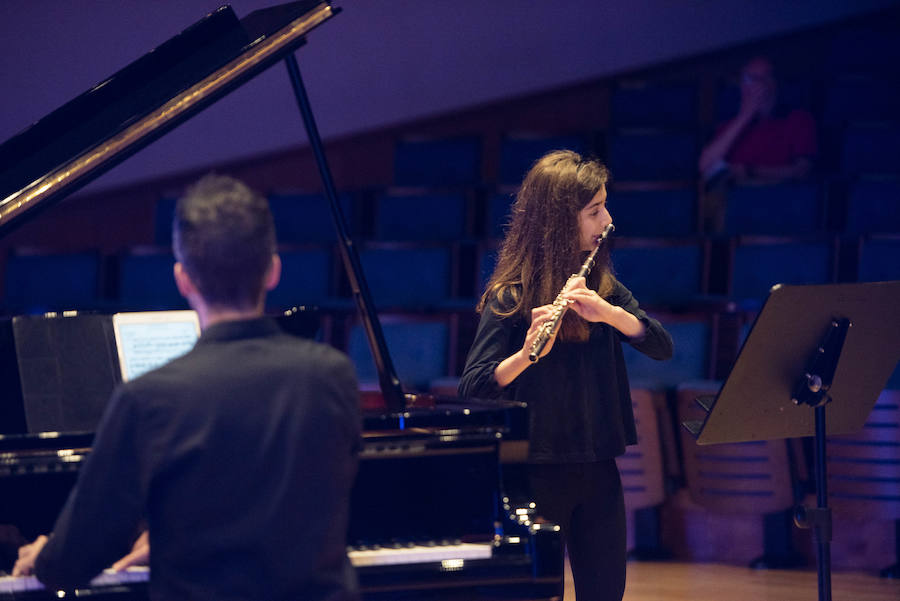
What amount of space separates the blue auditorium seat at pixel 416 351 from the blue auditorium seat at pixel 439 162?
120 cm

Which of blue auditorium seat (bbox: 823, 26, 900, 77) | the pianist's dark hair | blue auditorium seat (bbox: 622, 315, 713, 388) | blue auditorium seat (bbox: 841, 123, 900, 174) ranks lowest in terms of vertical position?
blue auditorium seat (bbox: 622, 315, 713, 388)

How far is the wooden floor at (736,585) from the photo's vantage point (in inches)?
126

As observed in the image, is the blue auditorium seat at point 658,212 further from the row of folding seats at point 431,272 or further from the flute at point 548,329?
the flute at point 548,329

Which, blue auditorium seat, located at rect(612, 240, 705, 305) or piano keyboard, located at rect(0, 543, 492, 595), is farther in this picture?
blue auditorium seat, located at rect(612, 240, 705, 305)

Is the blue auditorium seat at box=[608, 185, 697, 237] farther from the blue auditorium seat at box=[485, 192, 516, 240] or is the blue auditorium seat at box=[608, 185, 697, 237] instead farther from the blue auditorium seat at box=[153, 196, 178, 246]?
the blue auditorium seat at box=[153, 196, 178, 246]

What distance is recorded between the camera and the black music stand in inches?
77.7

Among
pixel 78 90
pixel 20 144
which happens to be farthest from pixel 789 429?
pixel 78 90

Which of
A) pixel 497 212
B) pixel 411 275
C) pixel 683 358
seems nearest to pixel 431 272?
pixel 411 275

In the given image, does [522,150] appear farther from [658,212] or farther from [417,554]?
[417,554]

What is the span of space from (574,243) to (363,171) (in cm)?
411

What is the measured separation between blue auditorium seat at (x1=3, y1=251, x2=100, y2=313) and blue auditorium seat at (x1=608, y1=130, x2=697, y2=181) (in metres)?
2.40

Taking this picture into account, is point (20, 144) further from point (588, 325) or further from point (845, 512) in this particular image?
point (845, 512)

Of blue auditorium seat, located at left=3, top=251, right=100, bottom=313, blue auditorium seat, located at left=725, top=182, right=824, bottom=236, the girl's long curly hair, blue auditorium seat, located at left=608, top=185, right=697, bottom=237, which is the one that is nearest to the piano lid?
the girl's long curly hair

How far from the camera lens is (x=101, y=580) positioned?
154 cm
